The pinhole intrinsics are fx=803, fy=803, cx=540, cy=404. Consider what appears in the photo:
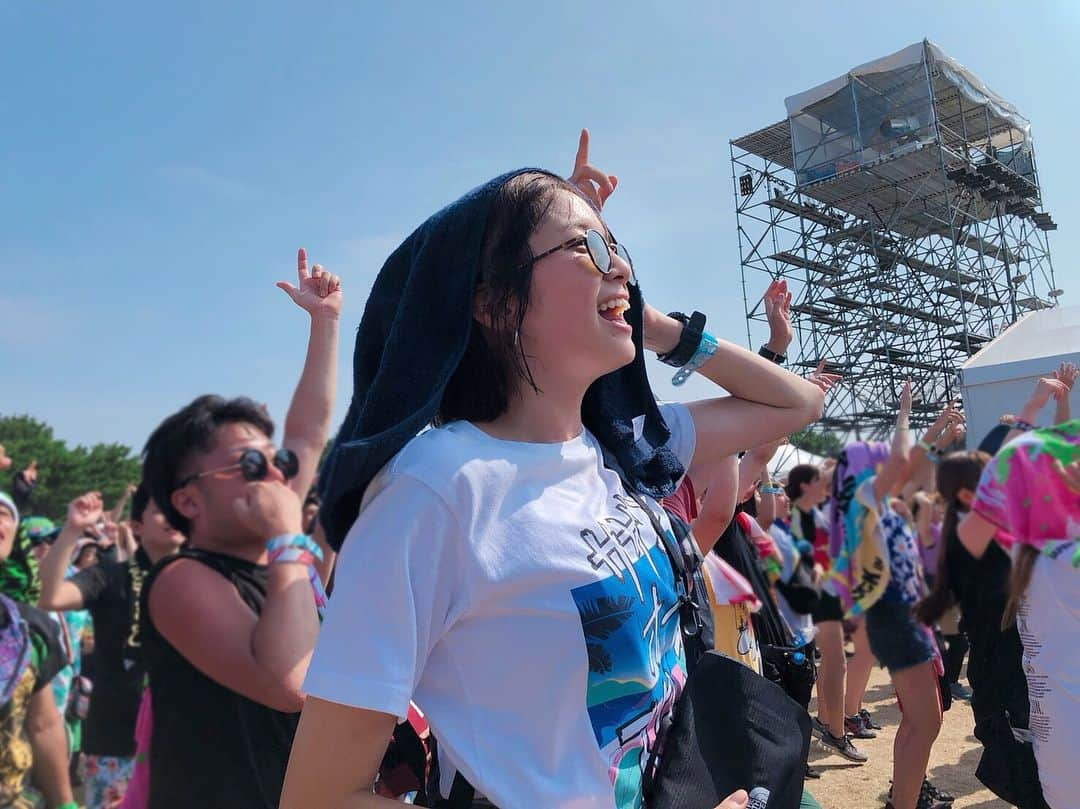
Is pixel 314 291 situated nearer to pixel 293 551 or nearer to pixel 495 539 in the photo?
pixel 293 551

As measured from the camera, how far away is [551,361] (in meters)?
1.45

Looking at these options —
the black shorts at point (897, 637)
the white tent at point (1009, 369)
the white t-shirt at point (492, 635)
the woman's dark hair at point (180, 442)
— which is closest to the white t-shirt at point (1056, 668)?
the black shorts at point (897, 637)

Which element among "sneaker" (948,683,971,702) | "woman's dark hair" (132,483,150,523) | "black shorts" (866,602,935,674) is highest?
"woman's dark hair" (132,483,150,523)

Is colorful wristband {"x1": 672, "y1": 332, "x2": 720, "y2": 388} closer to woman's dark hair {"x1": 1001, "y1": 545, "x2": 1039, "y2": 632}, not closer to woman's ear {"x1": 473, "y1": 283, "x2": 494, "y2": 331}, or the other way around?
woman's ear {"x1": 473, "y1": 283, "x2": 494, "y2": 331}

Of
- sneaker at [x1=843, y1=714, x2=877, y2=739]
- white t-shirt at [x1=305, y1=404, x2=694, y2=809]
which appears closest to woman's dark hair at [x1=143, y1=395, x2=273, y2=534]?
white t-shirt at [x1=305, y1=404, x2=694, y2=809]

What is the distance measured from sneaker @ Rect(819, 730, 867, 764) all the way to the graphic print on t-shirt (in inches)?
226

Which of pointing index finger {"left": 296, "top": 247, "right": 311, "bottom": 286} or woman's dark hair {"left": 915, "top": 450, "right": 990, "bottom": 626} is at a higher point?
pointing index finger {"left": 296, "top": 247, "right": 311, "bottom": 286}

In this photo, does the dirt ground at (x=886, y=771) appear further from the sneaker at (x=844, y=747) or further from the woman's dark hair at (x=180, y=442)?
the woman's dark hair at (x=180, y=442)

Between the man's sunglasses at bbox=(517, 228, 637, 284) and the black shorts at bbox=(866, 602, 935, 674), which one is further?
the black shorts at bbox=(866, 602, 935, 674)

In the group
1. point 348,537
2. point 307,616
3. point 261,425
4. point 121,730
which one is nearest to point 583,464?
point 348,537

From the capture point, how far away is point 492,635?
1.18 m

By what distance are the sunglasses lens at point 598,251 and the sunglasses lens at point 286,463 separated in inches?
57.4

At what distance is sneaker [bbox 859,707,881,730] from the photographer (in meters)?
7.03

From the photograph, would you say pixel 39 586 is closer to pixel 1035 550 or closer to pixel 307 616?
pixel 307 616
